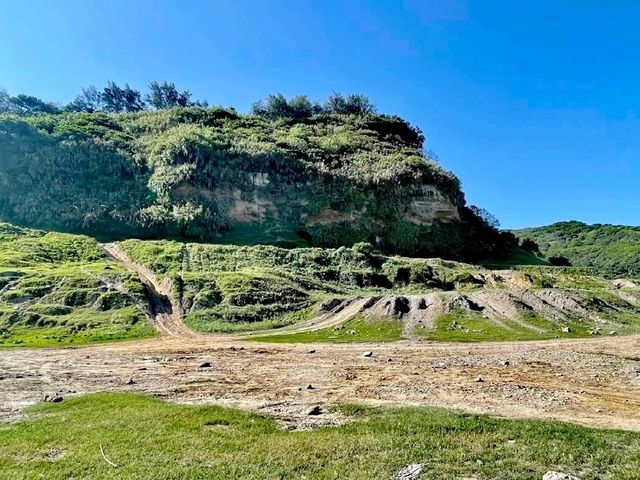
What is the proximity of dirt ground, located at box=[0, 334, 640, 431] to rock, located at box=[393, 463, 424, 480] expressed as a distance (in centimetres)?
569

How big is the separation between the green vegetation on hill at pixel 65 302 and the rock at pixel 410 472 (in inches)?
1638

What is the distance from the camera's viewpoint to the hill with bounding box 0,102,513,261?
324 ft

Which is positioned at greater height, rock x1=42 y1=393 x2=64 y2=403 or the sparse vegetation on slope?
the sparse vegetation on slope

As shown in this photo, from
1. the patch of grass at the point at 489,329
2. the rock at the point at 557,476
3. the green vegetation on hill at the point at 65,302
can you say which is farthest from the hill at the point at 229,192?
the rock at the point at 557,476

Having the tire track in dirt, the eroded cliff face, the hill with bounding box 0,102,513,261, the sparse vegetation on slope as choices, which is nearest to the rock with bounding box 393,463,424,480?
the sparse vegetation on slope

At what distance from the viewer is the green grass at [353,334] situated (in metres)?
45.0

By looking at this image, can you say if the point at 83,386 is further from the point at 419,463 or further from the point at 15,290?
the point at 15,290

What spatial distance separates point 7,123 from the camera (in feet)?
378

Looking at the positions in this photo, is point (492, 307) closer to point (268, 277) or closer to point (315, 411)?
point (268, 277)

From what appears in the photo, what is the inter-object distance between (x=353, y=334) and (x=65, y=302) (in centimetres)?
3539

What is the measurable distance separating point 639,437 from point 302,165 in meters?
104

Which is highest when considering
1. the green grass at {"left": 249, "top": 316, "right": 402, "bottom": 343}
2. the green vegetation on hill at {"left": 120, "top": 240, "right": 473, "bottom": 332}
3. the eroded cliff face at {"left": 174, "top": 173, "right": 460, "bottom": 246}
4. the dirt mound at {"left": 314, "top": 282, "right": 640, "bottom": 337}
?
the eroded cliff face at {"left": 174, "top": 173, "right": 460, "bottom": 246}

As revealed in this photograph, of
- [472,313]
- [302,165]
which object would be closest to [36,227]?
[302,165]

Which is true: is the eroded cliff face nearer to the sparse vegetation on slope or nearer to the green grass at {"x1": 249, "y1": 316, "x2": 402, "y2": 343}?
the sparse vegetation on slope
